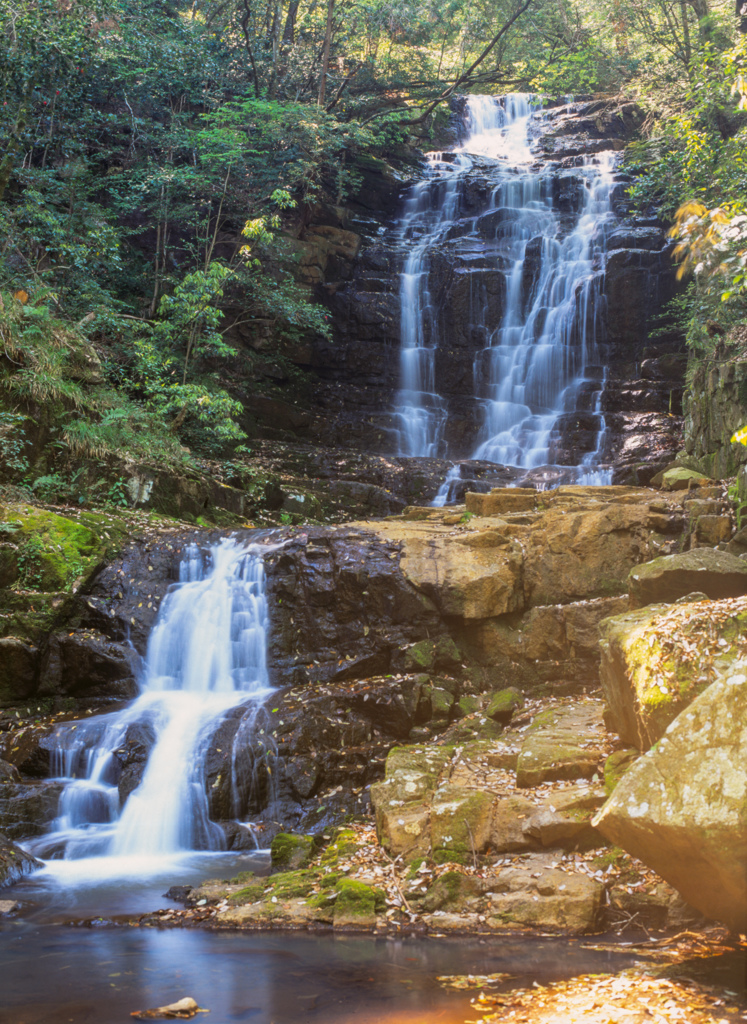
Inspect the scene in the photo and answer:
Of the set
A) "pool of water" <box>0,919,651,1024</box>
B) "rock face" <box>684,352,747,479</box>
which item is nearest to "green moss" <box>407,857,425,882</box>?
"pool of water" <box>0,919,651,1024</box>

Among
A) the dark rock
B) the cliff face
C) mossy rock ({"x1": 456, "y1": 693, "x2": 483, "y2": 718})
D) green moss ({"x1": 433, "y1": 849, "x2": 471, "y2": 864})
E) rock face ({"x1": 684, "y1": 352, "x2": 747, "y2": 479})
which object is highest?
the cliff face

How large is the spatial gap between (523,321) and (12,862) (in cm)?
1750

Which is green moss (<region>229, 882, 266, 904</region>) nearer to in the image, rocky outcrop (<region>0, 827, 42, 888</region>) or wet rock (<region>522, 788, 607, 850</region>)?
rocky outcrop (<region>0, 827, 42, 888</region>)

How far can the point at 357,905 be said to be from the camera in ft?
17.4

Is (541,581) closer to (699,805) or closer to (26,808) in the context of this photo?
(699,805)

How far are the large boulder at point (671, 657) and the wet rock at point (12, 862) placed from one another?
17.9ft

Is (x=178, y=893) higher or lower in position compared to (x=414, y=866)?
lower

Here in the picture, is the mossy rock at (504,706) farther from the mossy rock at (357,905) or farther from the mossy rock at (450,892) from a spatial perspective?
the mossy rock at (357,905)

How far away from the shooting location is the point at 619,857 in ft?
17.8

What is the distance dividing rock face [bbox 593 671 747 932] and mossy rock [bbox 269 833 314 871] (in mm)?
3077

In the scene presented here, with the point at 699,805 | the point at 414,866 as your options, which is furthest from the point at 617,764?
the point at 699,805

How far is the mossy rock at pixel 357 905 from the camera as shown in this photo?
5.23 m

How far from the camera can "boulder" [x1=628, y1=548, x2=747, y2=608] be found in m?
7.11

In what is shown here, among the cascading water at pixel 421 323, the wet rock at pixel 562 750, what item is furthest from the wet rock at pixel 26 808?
the cascading water at pixel 421 323
